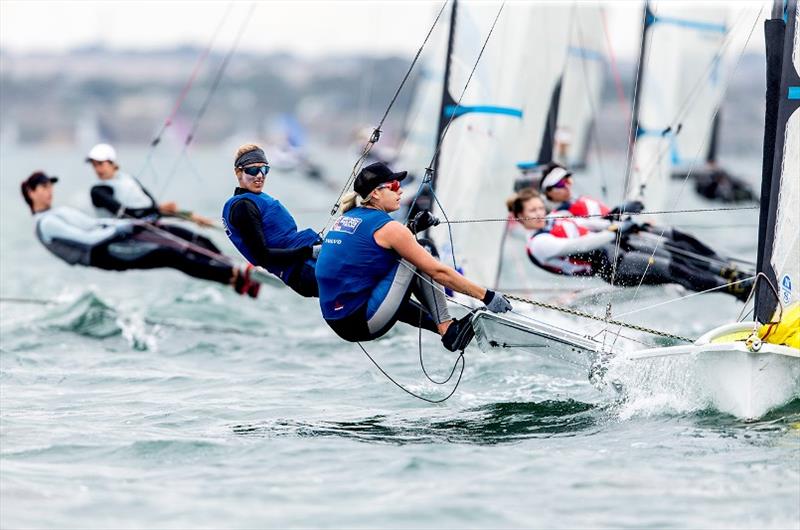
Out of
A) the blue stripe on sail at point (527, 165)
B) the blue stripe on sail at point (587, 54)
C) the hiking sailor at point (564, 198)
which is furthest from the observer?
the blue stripe on sail at point (587, 54)

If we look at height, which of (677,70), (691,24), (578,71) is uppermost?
Result: (691,24)

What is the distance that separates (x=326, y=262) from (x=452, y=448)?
1.05 meters

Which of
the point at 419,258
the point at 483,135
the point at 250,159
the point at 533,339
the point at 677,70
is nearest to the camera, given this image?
the point at 419,258

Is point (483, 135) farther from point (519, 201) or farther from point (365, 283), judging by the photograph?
point (365, 283)

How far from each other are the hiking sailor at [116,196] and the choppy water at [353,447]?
1128 millimetres

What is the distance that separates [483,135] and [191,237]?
2.18 meters

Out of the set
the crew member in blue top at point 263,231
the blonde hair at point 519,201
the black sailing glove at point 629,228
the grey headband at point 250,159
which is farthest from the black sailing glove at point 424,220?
the black sailing glove at point 629,228

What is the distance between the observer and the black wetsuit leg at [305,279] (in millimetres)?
7129

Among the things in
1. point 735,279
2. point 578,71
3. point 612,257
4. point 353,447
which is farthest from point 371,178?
point 578,71

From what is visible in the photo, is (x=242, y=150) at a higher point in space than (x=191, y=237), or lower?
higher

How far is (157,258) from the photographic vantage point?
9.94 metres

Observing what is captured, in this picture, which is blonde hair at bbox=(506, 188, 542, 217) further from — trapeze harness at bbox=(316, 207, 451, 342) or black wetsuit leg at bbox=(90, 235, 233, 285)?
black wetsuit leg at bbox=(90, 235, 233, 285)

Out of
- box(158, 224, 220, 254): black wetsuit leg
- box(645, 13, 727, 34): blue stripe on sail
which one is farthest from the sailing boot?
box(645, 13, 727, 34): blue stripe on sail

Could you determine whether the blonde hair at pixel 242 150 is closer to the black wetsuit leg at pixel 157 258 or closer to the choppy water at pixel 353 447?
the choppy water at pixel 353 447
